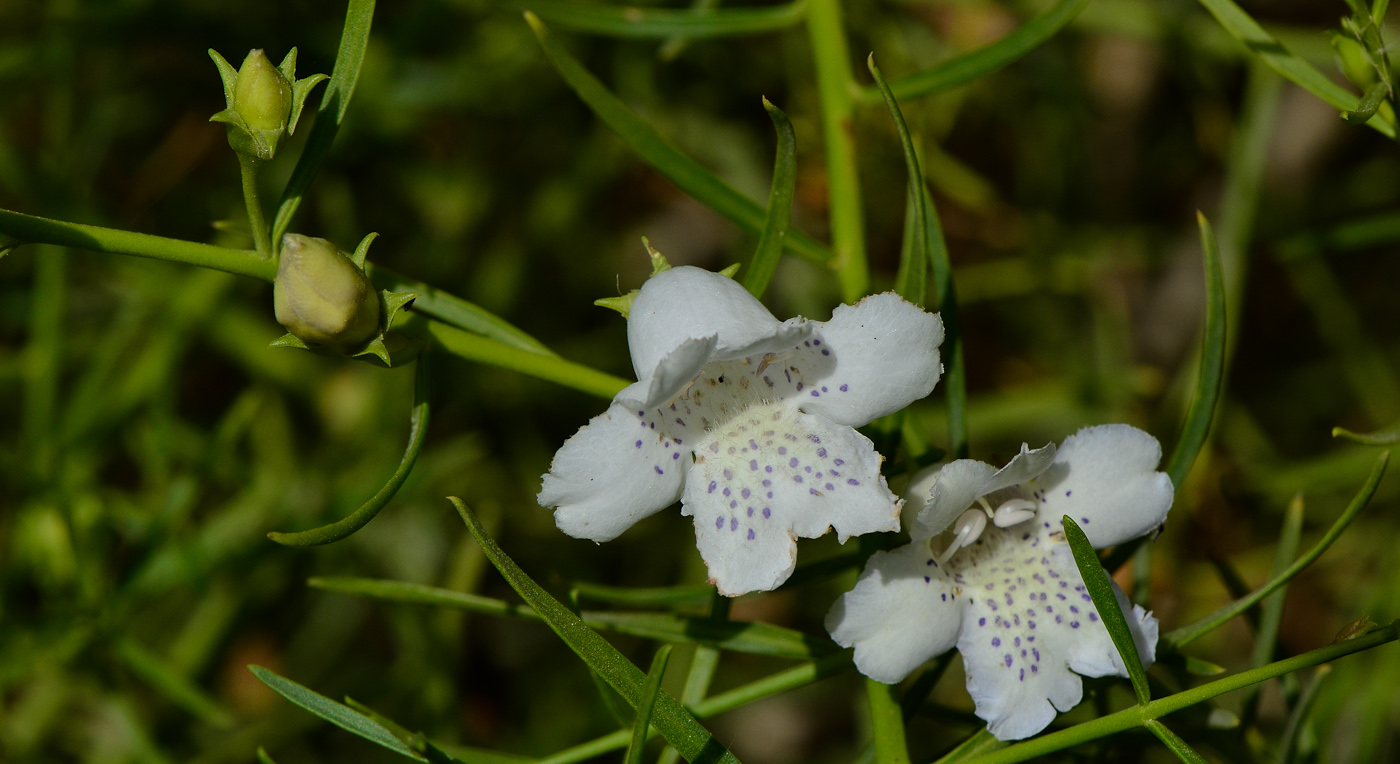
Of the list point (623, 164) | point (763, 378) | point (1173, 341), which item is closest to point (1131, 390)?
point (1173, 341)

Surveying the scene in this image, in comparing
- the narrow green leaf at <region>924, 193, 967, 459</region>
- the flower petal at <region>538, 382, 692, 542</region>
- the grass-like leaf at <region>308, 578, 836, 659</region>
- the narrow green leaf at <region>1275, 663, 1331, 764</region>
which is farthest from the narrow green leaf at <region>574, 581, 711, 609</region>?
the narrow green leaf at <region>1275, 663, 1331, 764</region>

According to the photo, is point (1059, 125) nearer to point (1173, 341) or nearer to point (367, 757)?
point (1173, 341)

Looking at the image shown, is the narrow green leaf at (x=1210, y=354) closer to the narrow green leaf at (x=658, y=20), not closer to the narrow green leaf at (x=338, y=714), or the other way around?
the narrow green leaf at (x=658, y=20)

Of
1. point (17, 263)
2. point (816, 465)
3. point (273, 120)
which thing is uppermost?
point (273, 120)

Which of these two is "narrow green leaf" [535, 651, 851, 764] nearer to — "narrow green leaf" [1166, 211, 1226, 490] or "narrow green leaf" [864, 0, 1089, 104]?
"narrow green leaf" [1166, 211, 1226, 490]

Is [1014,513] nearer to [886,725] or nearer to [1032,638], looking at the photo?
[1032,638]

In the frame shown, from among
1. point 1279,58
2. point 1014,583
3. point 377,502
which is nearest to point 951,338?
point 1014,583
